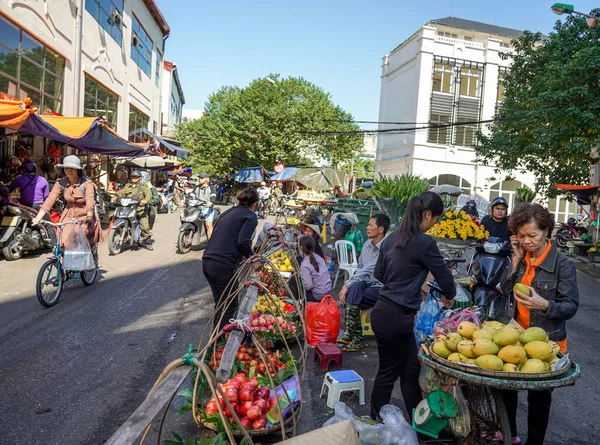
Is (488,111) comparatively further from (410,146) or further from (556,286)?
(556,286)

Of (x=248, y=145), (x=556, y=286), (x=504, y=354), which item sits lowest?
(x=504, y=354)

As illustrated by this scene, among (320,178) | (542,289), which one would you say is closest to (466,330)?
(542,289)

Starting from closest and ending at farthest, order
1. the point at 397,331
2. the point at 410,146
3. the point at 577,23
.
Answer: the point at 397,331, the point at 577,23, the point at 410,146

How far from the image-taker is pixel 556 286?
2980mm

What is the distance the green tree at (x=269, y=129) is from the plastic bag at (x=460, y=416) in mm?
29578

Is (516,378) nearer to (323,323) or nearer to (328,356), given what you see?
(328,356)

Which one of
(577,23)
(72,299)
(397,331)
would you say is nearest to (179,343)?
(72,299)

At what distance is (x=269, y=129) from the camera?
109ft

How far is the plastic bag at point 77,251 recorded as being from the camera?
6.57 meters

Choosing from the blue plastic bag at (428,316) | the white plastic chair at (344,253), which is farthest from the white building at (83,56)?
the blue plastic bag at (428,316)

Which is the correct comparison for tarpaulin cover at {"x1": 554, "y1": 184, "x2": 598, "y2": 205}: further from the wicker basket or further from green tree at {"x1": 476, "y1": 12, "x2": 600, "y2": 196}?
the wicker basket

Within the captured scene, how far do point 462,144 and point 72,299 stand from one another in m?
31.6

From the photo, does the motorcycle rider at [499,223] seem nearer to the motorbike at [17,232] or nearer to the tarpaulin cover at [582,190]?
the motorbike at [17,232]

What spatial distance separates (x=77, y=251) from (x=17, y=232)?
3401 millimetres
